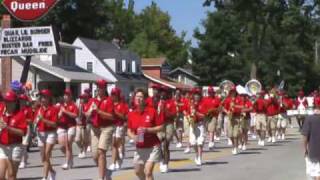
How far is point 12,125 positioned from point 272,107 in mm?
18138

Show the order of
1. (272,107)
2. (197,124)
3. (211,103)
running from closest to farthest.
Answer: (197,124)
(211,103)
(272,107)

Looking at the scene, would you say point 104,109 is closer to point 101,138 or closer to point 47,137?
point 101,138

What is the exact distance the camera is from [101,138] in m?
14.6

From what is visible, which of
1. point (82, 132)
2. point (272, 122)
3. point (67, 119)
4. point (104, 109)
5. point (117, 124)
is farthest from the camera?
point (272, 122)

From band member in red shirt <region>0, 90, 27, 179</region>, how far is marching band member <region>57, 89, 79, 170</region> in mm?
4923

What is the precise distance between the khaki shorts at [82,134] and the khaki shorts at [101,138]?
20.7 ft

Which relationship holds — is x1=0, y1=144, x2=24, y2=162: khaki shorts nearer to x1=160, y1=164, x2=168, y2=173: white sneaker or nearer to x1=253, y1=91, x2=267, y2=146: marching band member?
x1=160, y1=164, x2=168, y2=173: white sneaker

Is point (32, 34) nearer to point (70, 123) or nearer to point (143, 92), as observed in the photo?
point (70, 123)

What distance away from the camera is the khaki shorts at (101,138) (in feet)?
47.5

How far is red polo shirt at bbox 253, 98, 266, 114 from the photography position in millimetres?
27359

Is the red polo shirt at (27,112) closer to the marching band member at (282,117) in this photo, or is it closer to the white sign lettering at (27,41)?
the white sign lettering at (27,41)

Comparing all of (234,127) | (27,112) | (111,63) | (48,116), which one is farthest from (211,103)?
(111,63)

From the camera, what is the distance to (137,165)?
1177cm

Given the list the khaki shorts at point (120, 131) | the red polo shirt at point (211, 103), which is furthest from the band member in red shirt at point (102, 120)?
the red polo shirt at point (211, 103)
